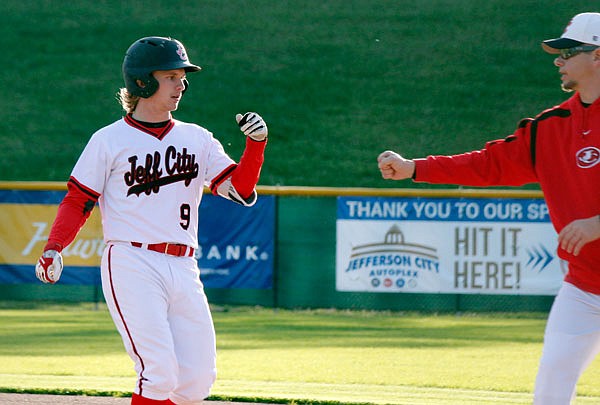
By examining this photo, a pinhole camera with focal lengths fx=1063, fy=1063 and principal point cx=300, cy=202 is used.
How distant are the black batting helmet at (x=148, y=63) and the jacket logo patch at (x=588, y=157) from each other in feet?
6.95

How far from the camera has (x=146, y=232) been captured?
539 cm

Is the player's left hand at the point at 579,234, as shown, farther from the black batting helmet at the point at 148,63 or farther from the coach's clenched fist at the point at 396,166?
the black batting helmet at the point at 148,63

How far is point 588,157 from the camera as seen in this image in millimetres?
4812

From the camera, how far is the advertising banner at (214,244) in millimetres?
15219

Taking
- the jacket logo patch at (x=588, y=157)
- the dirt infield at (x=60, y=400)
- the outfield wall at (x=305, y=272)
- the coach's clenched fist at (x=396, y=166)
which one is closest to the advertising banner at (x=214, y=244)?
the outfield wall at (x=305, y=272)

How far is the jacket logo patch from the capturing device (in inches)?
189

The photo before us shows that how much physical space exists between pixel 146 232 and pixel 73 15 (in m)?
24.3

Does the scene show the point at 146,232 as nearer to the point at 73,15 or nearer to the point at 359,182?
the point at 359,182

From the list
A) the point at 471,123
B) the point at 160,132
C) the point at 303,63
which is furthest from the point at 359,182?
the point at 160,132

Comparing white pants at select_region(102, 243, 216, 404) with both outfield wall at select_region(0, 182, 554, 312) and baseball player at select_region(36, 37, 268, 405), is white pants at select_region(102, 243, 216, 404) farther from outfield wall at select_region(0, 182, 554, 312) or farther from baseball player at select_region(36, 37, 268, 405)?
outfield wall at select_region(0, 182, 554, 312)

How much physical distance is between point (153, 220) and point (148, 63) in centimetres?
85

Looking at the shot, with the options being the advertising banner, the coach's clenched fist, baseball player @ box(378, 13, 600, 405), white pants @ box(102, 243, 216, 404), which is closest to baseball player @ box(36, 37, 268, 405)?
white pants @ box(102, 243, 216, 404)

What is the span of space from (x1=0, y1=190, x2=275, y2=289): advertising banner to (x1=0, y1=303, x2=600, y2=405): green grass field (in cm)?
52

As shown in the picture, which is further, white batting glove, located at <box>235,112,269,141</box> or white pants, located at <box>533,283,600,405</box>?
white batting glove, located at <box>235,112,269,141</box>
